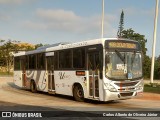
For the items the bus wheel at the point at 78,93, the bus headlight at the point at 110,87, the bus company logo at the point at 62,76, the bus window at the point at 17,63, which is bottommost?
the bus wheel at the point at 78,93

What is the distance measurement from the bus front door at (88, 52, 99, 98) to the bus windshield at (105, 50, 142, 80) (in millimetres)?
663

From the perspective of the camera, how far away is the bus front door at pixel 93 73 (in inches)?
691

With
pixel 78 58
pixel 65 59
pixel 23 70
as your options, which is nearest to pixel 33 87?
pixel 23 70

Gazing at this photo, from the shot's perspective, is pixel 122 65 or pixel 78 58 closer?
pixel 122 65

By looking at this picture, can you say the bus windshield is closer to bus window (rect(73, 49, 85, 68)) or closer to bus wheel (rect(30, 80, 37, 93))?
bus window (rect(73, 49, 85, 68))

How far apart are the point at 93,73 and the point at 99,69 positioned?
23.5 inches

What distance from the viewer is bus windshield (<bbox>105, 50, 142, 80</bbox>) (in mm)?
17156

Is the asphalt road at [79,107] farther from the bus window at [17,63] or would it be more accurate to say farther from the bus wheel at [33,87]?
the bus window at [17,63]

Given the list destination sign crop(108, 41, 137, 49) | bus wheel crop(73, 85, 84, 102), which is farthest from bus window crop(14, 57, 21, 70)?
destination sign crop(108, 41, 137, 49)

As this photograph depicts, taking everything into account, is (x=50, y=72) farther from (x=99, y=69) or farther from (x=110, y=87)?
(x=110, y=87)

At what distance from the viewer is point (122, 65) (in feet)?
57.1

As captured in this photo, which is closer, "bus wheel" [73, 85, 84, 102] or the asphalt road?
the asphalt road

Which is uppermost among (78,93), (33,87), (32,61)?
(32,61)

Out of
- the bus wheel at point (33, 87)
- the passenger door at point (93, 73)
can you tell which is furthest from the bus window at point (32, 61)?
the passenger door at point (93, 73)
